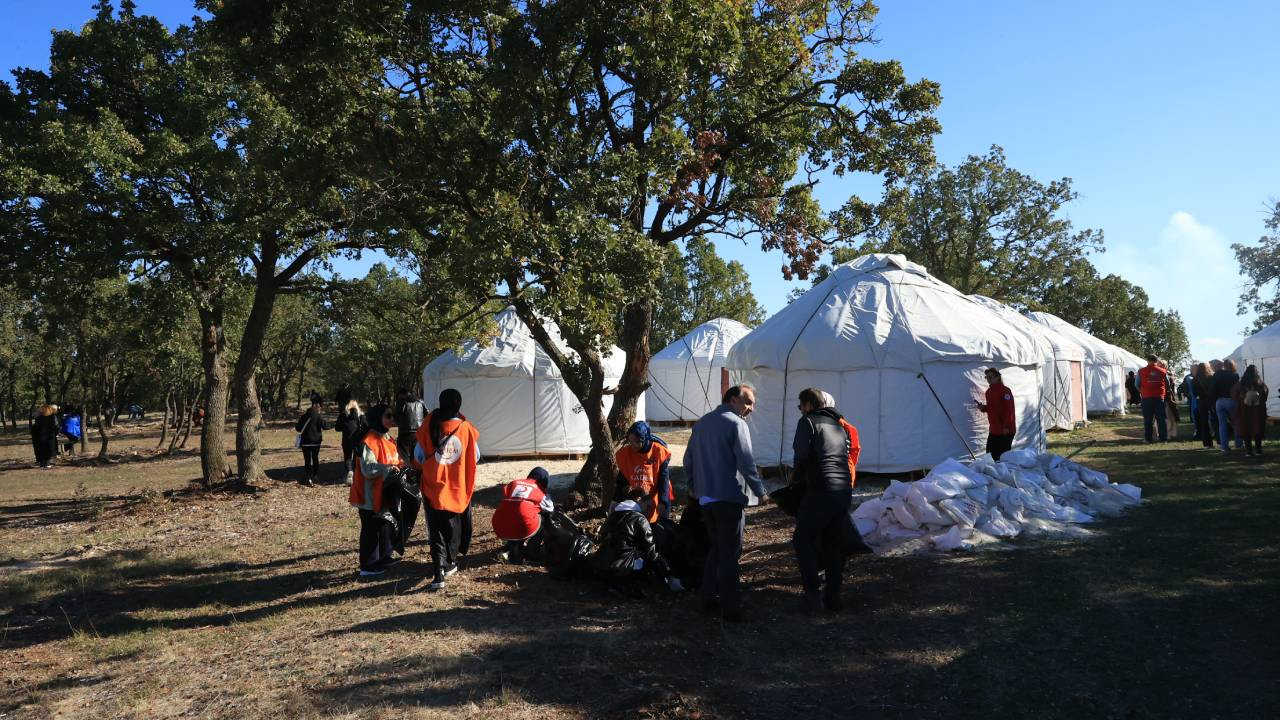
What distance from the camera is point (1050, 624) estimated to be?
4777mm

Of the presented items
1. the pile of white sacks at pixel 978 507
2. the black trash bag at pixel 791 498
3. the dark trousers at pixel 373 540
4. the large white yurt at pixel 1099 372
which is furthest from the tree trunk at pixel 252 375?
the large white yurt at pixel 1099 372

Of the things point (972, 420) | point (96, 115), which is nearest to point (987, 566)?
point (972, 420)

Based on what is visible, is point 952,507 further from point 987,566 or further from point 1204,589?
point 1204,589

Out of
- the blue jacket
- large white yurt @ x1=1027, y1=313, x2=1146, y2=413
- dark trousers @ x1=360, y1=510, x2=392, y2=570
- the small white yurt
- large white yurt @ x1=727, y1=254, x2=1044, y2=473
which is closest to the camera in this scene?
the blue jacket

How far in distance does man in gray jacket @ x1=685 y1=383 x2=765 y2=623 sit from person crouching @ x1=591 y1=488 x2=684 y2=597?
2.34 ft

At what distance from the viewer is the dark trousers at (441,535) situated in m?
6.00

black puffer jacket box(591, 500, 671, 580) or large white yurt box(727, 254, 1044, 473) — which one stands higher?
large white yurt box(727, 254, 1044, 473)

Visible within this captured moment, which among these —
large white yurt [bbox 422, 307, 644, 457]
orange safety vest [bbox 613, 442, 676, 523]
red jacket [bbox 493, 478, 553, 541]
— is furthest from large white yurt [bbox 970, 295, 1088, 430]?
red jacket [bbox 493, 478, 553, 541]

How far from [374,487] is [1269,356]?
842 inches

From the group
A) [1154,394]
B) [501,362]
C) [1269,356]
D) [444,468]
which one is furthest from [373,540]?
[1269,356]

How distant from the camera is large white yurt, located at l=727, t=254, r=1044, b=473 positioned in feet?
37.8

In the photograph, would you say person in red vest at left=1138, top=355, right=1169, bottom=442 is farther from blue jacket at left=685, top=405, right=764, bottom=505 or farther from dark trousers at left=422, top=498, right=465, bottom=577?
dark trousers at left=422, top=498, right=465, bottom=577

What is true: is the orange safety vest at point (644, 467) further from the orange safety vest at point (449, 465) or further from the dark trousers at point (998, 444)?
the dark trousers at point (998, 444)

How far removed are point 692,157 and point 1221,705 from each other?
573cm
